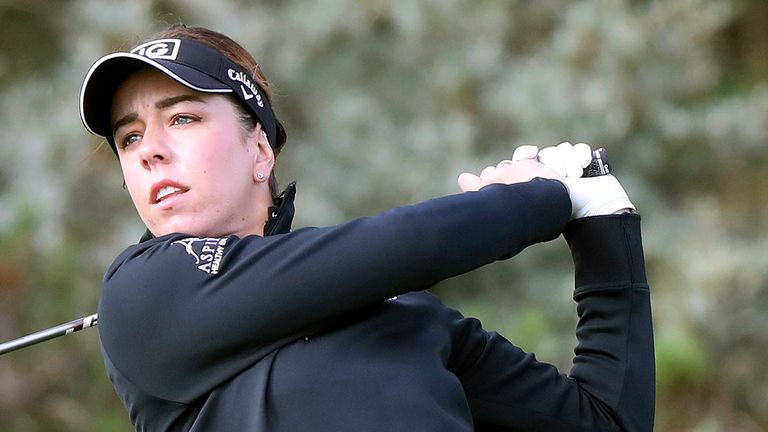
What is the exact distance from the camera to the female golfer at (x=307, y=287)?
1.52m

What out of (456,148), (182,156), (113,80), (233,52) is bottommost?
(182,156)

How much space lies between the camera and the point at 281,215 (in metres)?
1.84

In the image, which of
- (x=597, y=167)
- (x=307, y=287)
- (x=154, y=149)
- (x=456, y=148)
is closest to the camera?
(x=307, y=287)

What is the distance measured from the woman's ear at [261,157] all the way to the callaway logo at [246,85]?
1.7 inches

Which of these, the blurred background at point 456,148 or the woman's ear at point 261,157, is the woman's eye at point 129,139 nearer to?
the woman's ear at point 261,157

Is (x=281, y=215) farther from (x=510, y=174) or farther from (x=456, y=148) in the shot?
(x=456, y=148)

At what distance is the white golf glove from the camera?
5.82 feet

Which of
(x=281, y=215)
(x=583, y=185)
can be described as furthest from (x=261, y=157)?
(x=583, y=185)

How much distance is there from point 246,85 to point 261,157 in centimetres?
11

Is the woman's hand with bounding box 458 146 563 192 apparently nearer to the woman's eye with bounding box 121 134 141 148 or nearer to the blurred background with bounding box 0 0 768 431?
the woman's eye with bounding box 121 134 141 148

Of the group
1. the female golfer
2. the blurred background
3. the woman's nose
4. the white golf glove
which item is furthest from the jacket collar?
the blurred background

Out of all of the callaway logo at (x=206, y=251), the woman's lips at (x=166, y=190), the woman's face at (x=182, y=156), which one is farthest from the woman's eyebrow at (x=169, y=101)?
the callaway logo at (x=206, y=251)

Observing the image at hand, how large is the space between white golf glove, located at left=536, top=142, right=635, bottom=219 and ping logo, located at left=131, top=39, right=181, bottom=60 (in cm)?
54

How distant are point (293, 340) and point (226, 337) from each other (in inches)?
3.4
